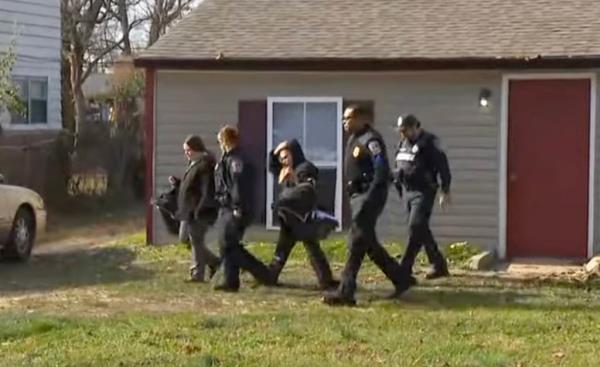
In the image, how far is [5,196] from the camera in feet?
53.6

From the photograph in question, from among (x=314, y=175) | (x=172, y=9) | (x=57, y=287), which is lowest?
(x=57, y=287)

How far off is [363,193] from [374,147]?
0.45 metres

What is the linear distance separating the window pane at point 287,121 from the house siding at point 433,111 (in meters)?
0.17

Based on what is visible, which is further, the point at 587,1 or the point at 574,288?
the point at 587,1

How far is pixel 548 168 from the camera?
55.2ft

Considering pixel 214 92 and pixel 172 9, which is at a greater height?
pixel 172 9

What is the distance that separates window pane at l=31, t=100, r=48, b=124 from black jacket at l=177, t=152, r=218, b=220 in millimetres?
13702

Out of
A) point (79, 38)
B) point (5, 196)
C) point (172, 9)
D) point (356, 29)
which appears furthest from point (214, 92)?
point (172, 9)

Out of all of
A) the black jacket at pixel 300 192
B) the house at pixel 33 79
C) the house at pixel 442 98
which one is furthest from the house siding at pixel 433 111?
the house at pixel 33 79

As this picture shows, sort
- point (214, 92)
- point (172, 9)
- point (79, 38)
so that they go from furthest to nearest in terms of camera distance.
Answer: point (172, 9) < point (79, 38) < point (214, 92)

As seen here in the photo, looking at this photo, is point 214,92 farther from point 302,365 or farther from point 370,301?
point 302,365

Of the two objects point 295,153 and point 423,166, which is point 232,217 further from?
point 423,166

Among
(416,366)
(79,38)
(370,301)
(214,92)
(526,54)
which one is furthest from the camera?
(79,38)

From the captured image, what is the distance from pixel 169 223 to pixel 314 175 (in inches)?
106
